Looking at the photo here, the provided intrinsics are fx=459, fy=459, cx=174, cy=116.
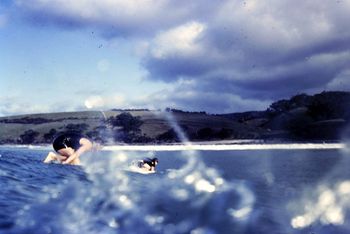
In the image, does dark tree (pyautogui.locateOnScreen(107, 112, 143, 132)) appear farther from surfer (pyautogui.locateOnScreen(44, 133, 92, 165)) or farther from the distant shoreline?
surfer (pyautogui.locateOnScreen(44, 133, 92, 165))

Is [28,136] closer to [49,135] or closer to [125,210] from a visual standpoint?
[49,135]

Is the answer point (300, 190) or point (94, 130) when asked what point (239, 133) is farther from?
point (300, 190)

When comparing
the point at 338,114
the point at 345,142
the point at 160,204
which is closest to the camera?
the point at 160,204

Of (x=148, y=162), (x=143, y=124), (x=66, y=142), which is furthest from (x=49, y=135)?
(x=66, y=142)

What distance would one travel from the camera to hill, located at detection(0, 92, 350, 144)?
403 feet

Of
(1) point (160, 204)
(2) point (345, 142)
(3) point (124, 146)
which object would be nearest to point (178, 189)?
(1) point (160, 204)

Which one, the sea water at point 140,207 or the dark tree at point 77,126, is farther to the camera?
the dark tree at point 77,126

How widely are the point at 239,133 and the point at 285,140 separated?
75.0 ft

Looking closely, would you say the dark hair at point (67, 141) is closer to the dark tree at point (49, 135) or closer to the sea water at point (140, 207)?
the sea water at point (140, 207)

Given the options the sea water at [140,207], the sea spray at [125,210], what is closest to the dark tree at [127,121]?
the sea water at [140,207]

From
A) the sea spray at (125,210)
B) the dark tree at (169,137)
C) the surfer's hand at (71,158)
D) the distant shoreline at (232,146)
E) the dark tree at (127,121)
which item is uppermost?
the dark tree at (127,121)

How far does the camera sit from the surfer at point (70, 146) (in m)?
18.7

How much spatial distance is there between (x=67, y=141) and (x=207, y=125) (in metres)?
126

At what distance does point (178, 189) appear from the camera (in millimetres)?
16609
